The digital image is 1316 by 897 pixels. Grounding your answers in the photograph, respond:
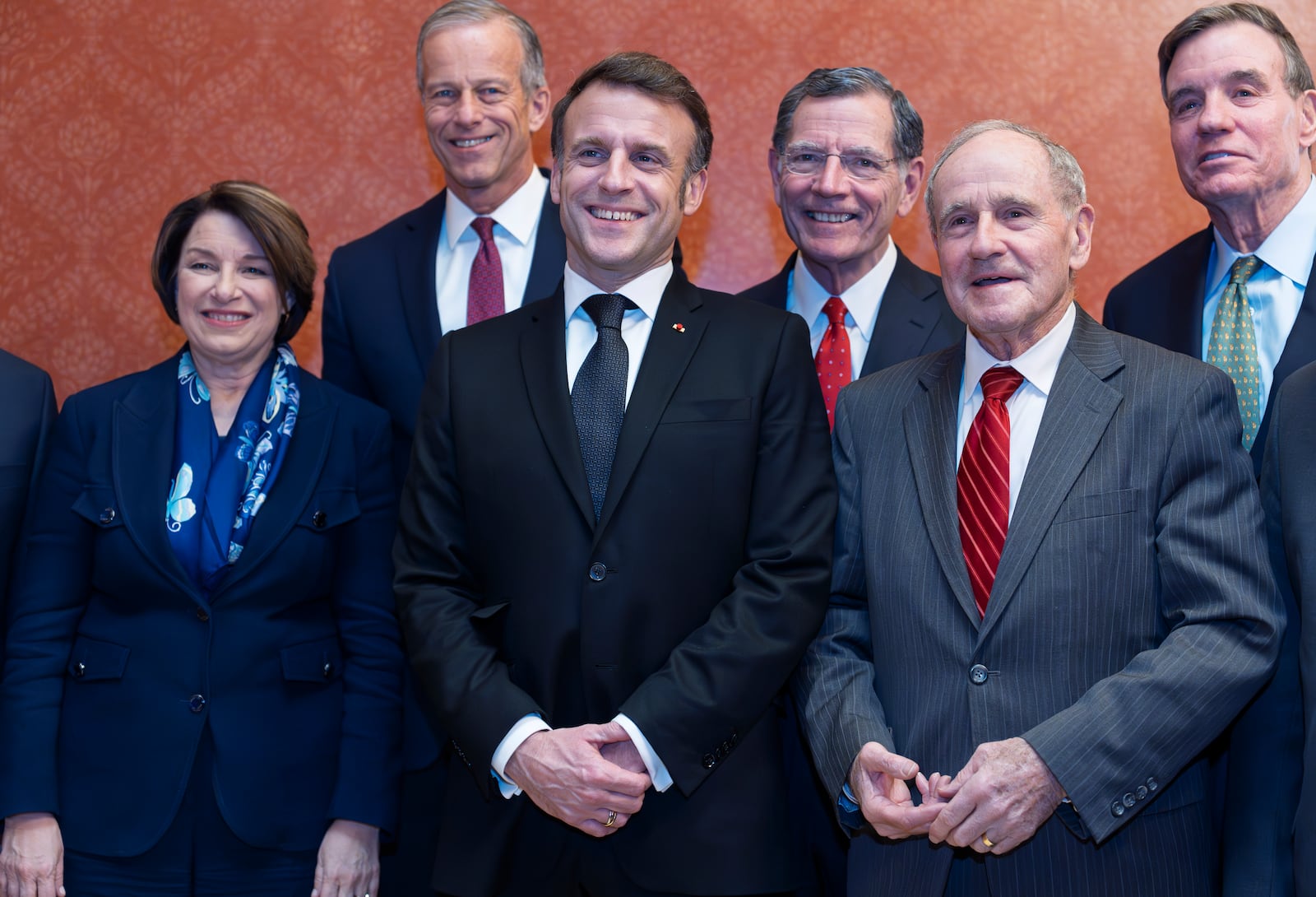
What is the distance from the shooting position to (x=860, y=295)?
9.48 feet

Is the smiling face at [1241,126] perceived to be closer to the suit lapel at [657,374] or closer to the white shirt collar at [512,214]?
the suit lapel at [657,374]

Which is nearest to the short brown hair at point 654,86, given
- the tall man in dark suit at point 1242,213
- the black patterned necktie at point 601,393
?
the black patterned necktie at point 601,393

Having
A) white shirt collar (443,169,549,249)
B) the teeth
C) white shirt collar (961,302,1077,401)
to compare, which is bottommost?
white shirt collar (961,302,1077,401)

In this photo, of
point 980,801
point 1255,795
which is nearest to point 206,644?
point 980,801

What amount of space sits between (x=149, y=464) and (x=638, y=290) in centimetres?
108

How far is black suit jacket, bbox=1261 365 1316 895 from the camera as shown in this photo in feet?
6.13

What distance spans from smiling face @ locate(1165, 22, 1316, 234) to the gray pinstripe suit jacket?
798 mm

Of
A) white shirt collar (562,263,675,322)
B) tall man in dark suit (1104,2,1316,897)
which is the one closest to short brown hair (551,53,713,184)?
white shirt collar (562,263,675,322)

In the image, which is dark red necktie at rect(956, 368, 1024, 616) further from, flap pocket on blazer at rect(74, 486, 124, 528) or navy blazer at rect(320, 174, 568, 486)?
flap pocket on blazer at rect(74, 486, 124, 528)

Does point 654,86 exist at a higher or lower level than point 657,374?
higher

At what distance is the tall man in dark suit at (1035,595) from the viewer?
6.43ft

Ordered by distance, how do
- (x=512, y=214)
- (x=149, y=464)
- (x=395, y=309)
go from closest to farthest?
(x=149, y=464)
(x=395, y=309)
(x=512, y=214)

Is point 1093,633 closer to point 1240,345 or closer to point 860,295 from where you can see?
point 1240,345

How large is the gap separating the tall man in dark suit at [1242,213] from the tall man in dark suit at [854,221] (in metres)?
0.50
